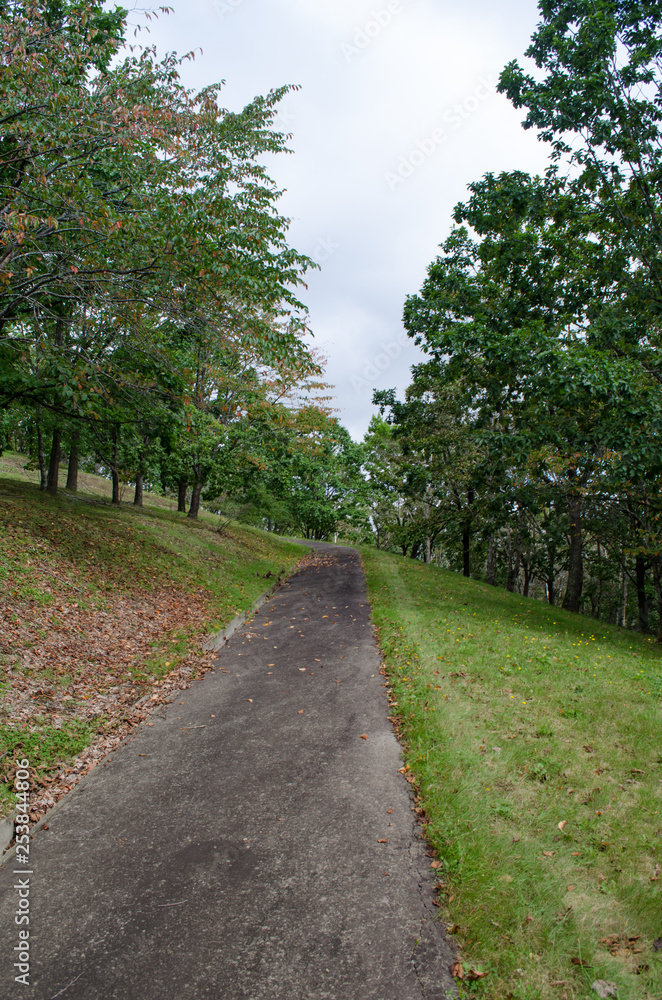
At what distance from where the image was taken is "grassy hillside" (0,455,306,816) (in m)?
5.30

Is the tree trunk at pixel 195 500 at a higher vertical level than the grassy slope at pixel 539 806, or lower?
higher

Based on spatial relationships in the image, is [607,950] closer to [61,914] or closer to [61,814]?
[61,914]

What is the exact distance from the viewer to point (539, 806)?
14.3 ft

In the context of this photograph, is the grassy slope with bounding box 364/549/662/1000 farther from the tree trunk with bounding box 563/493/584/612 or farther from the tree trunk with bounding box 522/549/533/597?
the tree trunk with bounding box 522/549/533/597

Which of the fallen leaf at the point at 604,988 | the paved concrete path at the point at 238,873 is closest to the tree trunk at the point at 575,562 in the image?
the paved concrete path at the point at 238,873

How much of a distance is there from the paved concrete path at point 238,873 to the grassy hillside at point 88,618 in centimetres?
58

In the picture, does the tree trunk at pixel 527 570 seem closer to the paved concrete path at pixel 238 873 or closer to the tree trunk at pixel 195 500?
the tree trunk at pixel 195 500

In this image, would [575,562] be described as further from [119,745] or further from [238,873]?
[238,873]

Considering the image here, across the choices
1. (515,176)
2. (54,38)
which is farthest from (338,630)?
(515,176)

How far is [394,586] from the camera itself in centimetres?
1605

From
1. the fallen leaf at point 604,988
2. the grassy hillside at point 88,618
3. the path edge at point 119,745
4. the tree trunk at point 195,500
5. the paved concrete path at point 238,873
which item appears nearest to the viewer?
the fallen leaf at point 604,988

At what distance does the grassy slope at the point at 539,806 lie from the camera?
117 inches

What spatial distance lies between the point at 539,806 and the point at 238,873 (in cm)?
255

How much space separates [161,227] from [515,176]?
982cm
